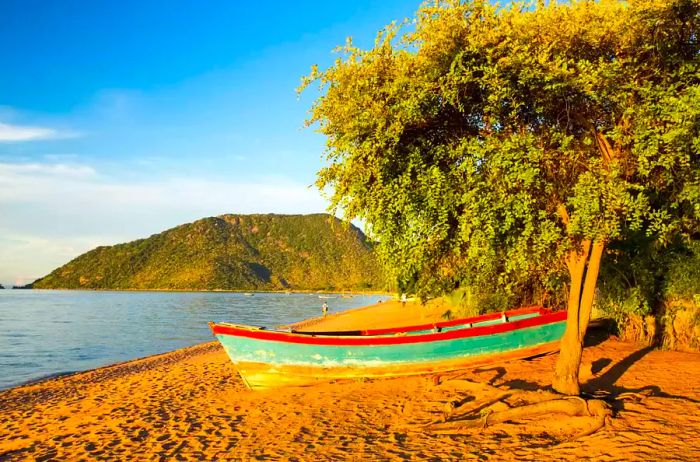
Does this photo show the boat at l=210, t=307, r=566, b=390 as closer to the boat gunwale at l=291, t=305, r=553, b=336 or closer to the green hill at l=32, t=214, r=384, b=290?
the boat gunwale at l=291, t=305, r=553, b=336

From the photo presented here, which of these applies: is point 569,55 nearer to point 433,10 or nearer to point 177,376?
point 433,10

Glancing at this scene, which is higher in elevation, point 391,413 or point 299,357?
point 299,357

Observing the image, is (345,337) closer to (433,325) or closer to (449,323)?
(433,325)

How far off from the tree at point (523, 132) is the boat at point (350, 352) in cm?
263

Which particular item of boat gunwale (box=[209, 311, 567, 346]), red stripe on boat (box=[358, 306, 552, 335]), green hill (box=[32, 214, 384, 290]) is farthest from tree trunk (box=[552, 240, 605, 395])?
green hill (box=[32, 214, 384, 290])

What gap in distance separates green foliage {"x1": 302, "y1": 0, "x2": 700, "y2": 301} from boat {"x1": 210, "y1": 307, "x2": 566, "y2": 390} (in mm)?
2612

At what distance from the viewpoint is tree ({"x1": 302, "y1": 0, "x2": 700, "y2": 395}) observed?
837 cm

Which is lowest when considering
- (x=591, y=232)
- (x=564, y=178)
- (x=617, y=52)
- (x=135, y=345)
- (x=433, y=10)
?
(x=135, y=345)

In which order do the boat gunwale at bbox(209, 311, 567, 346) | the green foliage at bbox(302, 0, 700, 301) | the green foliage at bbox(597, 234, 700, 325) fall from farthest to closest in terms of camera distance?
the green foliage at bbox(597, 234, 700, 325)
the boat gunwale at bbox(209, 311, 567, 346)
the green foliage at bbox(302, 0, 700, 301)

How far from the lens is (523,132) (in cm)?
952

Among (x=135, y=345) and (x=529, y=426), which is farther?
(x=135, y=345)

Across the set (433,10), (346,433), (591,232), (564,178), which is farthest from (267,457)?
(433,10)

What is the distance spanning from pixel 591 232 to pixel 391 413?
531 centimetres

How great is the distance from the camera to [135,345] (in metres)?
32.1
